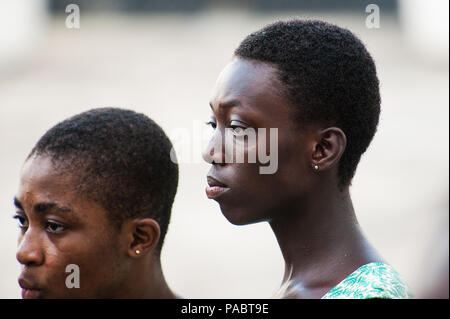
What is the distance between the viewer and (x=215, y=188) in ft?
10.2

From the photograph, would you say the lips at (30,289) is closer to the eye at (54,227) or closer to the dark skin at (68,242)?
the dark skin at (68,242)

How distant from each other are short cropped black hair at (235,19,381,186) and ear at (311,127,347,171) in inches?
1.5

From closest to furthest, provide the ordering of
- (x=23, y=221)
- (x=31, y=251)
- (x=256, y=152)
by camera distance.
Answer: (x=256, y=152) < (x=31, y=251) < (x=23, y=221)

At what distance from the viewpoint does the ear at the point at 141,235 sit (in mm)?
3459

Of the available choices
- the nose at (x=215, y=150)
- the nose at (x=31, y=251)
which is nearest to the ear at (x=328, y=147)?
the nose at (x=215, y=150)

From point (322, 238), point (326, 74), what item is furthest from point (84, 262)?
point (326, 74)

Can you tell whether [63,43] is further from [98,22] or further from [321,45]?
[321,45]

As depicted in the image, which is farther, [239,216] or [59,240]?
[59,240]

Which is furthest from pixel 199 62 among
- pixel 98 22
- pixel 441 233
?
pixel 441 233

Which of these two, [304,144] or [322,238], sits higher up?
[304,144]

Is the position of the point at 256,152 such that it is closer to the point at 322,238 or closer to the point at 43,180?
the point at 322,238

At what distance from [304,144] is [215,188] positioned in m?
0.37

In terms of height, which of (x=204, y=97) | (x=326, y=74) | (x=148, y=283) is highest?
(x=204, y=97)

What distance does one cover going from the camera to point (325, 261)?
313 cm
